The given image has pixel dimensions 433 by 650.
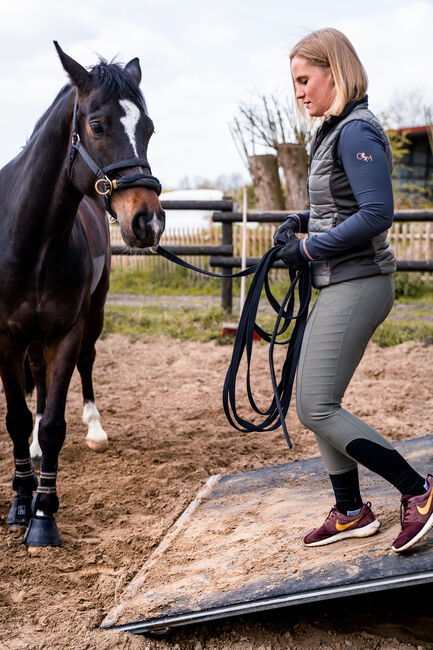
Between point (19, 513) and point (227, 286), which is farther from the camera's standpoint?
point (227, 286)

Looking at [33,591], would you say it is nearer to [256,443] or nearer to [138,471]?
[138,471]

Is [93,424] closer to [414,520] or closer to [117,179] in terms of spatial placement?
[117,179]

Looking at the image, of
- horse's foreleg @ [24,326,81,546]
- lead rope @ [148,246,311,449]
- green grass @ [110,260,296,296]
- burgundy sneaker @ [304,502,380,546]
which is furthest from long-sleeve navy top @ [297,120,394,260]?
green grass @ [110,260,296,296]

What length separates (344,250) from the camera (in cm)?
203

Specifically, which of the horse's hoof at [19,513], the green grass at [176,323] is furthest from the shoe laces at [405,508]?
the green grass at [176,323]

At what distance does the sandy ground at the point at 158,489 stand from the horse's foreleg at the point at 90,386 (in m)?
0.09

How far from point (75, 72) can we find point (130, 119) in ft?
1.15

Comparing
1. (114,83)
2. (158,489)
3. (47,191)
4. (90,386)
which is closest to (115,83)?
(114,83)

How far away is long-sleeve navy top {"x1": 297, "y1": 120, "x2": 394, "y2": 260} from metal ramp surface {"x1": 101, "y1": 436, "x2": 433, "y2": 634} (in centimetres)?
106

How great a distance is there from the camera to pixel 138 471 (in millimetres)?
3748

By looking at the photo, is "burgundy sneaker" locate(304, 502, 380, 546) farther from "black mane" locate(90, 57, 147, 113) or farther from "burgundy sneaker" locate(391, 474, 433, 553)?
"black mane" locate(90, 57, 147, 113)

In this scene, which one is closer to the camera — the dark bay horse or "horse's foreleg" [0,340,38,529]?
the dark bay horse

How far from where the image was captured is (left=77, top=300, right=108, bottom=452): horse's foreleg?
409 cm

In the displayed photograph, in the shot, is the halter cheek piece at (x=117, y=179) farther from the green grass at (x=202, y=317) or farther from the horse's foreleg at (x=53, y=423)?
the green grass at (x=202, y=317)
